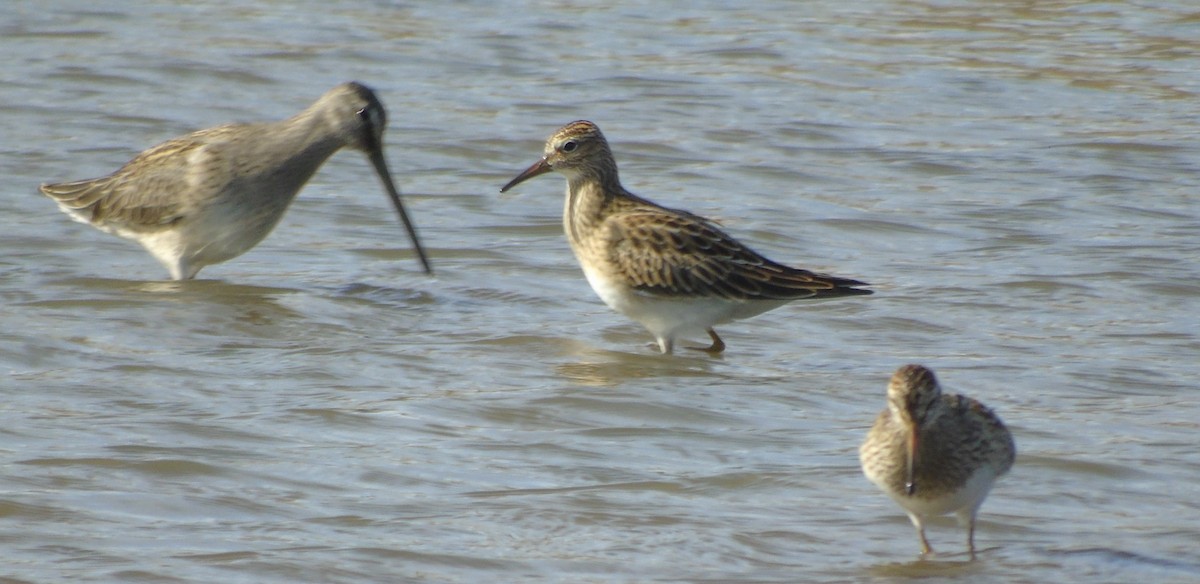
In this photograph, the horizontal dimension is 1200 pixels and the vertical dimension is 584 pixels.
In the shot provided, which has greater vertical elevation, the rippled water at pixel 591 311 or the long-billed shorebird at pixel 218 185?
the long-billed shorebird at pixel 218 185

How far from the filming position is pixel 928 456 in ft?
22.1

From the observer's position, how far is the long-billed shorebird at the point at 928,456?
22.0ft

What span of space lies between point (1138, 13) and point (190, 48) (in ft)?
30.7

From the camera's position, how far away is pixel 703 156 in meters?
14.4

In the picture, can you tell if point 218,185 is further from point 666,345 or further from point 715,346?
point 715,346

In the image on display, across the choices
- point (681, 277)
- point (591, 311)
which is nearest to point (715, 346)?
point (681, 277)

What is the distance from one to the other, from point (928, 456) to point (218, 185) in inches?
199

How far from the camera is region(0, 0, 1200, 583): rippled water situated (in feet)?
22.6

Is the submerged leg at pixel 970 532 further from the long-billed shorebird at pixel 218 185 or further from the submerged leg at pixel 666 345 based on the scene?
the long-billed shorebird at pixel 218 185

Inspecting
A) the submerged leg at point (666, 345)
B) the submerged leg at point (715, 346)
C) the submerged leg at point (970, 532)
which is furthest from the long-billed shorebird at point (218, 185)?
the submerged leg at point (970, 532)

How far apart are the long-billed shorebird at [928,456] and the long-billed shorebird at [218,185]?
462cm

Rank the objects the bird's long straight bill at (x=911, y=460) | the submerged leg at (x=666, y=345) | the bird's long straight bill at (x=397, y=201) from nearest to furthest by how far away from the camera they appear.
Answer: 1. the bird's long straight bill at (x=911, y=460)
2. the submerged leg at (x=666, y=345)
3. the bird's long straight bill at (x=397, y=201)

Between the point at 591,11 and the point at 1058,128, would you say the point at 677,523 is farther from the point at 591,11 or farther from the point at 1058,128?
the point at 591,11

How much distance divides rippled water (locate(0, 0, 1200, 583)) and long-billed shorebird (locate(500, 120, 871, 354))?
0.78 feet
